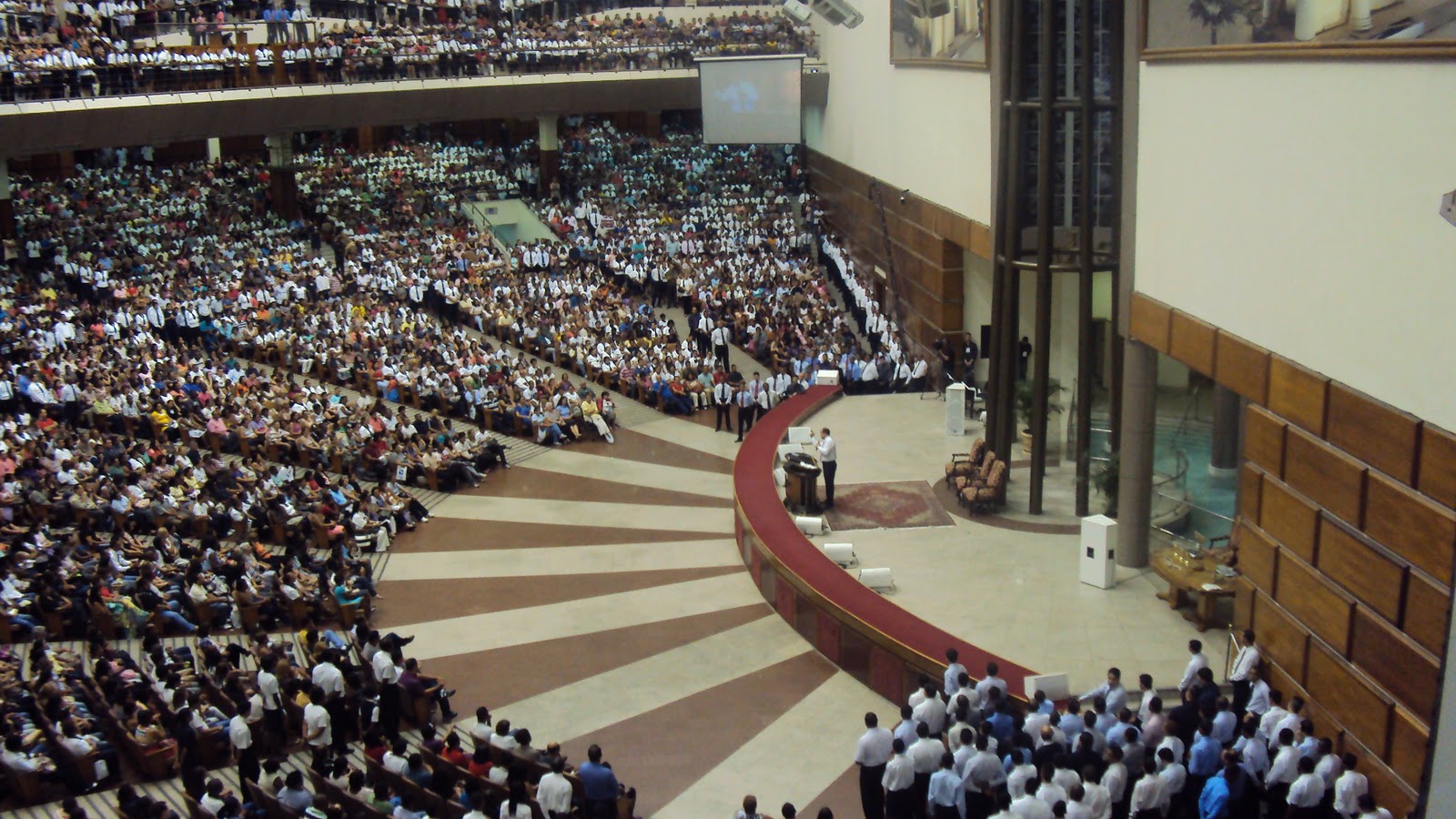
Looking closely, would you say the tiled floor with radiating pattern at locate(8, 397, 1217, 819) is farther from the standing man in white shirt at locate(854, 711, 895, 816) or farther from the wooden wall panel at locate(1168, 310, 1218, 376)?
the wooden wall panel at locate(1168, 310, 1218, 376)

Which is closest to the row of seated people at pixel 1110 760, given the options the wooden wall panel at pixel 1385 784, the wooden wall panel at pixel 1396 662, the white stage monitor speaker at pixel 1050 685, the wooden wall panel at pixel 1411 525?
the wooden wall panel at pixel 1385 784

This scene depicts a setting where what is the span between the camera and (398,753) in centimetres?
1043

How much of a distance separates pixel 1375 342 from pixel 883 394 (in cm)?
1281

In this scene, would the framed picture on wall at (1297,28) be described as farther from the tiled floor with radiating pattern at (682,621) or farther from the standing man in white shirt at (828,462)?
the standing man in white shirt at (828,462)

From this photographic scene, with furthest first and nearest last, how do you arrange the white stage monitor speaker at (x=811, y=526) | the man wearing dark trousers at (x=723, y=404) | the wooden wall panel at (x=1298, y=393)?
the man wearing dark trousers at (x=723, y=404), the white stage monitor speaker at (x=811, y=526), the wooden wall panel at (x=1298, y=393)

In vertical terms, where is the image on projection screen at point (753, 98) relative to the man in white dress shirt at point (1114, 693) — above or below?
above

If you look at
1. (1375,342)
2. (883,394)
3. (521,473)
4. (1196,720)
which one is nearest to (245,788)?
(1196,720)

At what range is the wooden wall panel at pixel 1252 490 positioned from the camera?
447 inches

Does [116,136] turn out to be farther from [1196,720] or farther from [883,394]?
[1196,720]

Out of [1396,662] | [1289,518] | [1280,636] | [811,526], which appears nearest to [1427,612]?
[1396,662]

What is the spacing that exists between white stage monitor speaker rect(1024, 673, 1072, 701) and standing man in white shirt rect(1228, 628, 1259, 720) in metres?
1.37

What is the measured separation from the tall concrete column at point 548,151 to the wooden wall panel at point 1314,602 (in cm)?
2750

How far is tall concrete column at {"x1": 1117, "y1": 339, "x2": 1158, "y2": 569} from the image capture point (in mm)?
14414

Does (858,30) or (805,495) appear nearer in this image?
(805,495)
